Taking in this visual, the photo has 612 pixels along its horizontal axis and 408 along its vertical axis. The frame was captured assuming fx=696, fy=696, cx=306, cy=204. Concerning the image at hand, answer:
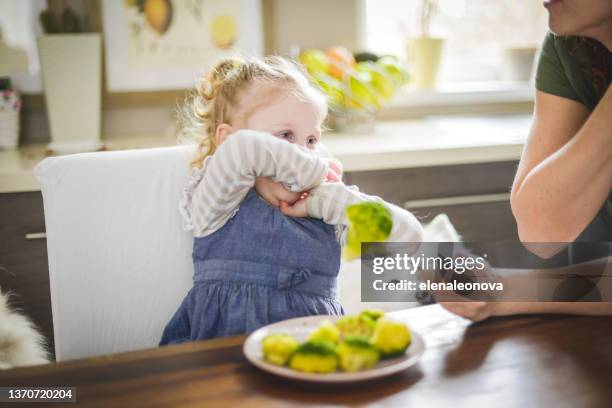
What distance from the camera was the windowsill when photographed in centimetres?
269

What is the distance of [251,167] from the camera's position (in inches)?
41.9

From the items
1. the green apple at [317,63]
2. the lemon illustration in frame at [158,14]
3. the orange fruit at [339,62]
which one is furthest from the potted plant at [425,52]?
the lemon illustration in frame at [158,14]

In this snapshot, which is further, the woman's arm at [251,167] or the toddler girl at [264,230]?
the toddler girl at [264,230]

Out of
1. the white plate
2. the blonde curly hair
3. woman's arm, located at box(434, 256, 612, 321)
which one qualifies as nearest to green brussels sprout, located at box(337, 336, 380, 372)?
the white plate

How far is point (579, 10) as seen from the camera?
1249 millimetres

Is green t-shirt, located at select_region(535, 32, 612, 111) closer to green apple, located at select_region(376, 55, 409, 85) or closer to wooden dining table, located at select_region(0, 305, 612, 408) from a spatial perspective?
wooden dining table, located at select_region(0, 305, 612, 408)

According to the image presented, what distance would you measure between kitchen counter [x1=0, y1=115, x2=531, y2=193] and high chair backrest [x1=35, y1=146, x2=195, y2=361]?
1.76 ft

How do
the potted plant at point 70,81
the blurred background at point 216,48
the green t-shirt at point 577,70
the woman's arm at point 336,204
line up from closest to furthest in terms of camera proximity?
the woman's arm at point 336,204 → the green t-shirt at point 577,70 → the potted plant at point 70,81 → the blurred background at point 216,48

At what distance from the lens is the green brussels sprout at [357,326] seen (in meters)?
0.83

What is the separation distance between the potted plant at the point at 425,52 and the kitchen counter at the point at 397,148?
333mm

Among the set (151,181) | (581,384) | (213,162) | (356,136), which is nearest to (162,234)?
(151,181)

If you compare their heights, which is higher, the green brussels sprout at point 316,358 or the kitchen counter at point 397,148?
the kitchen counter at point 397,148

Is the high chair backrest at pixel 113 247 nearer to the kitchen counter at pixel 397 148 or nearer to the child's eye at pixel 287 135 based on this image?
the child's eye at pixel 287 135

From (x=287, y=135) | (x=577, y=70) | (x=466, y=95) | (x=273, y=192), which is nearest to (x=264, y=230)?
(x=273, y=192)
